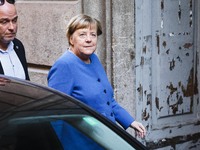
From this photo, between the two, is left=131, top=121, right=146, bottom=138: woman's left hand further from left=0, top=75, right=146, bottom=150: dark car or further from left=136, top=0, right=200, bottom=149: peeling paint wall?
left=136, top=0, right=200, bottom=149: peeling paint wall

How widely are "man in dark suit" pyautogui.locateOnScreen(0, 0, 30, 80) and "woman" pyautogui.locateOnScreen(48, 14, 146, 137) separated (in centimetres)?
22

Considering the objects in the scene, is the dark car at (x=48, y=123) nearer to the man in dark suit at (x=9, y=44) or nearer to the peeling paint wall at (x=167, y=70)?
the man in dark suit at (x=9, y=44)

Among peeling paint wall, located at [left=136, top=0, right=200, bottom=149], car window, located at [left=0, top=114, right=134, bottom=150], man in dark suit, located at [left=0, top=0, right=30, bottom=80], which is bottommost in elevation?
peeling paint wall, located at [left=136, top=0, right=200, bottom=149]

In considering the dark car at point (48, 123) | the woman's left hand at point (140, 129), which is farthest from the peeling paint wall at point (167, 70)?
the dark car at point (48, 123)

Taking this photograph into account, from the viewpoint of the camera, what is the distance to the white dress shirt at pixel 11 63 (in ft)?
15.4

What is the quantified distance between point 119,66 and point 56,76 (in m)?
2.18

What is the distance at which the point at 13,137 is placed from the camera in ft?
10.2

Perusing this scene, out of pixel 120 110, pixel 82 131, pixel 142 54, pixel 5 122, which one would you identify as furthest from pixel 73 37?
pixel 142 54

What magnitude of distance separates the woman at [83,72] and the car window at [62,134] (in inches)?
44.4

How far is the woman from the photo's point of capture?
183 inches

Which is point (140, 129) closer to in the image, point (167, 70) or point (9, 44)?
point (9, 44)

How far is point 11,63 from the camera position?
15.6 feet

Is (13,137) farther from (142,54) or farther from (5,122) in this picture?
(142,54)

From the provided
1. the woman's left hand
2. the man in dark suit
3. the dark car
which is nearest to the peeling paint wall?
the woman's left hand
